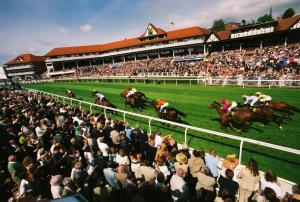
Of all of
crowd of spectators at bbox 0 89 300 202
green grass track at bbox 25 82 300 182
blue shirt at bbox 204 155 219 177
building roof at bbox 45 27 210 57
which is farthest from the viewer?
building roof at bbox 45 27 210 57

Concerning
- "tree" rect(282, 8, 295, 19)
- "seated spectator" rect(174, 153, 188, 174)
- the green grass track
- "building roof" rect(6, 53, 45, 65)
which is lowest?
the green grass track

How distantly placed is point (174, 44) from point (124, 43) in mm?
17726

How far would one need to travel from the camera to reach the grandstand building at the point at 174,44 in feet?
102

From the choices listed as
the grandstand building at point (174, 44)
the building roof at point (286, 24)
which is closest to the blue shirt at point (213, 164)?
the grandstand building at point (174, 44)

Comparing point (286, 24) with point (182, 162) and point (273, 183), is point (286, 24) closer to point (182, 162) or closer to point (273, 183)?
point (273, 183)

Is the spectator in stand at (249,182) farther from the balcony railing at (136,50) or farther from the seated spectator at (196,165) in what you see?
the balcony railing at (136,50)

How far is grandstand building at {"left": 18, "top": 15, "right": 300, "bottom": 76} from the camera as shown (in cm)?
3121

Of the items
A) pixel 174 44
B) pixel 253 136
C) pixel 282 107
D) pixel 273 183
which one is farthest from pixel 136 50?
pixel 273 183

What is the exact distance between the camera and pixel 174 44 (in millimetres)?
45812

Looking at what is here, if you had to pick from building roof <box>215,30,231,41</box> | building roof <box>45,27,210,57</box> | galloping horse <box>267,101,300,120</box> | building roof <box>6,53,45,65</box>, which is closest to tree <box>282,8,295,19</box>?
building roof <box>45,27,210,57</box>

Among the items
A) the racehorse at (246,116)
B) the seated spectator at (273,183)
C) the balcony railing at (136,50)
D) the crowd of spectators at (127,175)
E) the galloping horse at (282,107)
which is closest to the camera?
the seated spectator at (273,183)

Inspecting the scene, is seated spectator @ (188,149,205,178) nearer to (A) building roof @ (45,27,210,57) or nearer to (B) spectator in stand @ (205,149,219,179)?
(B) spectator in stand @ (205,149,219,179)

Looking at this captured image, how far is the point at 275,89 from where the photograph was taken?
14.9 metres

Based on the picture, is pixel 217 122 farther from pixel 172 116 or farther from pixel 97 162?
pixel 97 162
